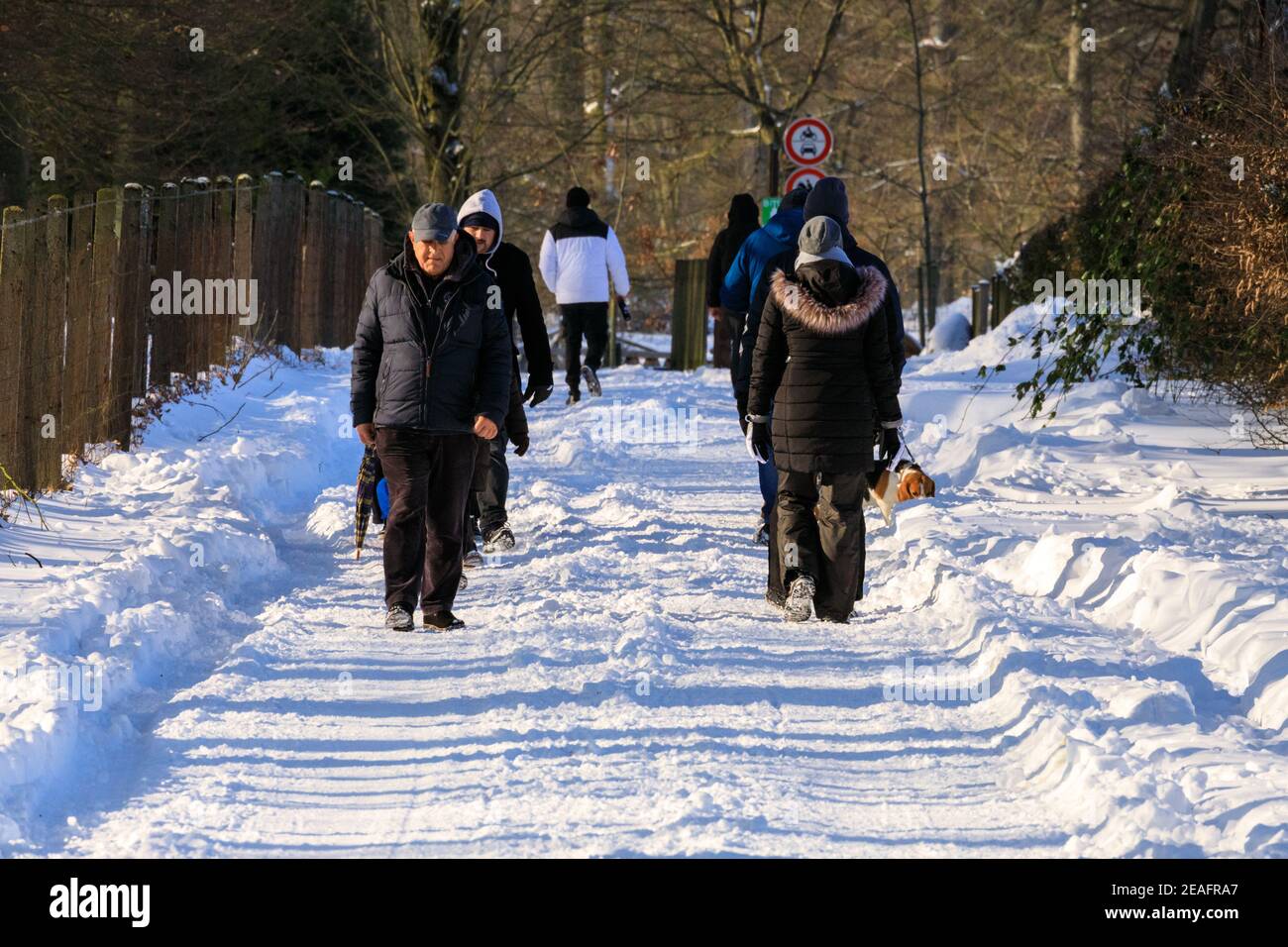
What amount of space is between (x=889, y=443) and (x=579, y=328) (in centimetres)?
967

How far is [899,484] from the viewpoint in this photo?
803 centimetres

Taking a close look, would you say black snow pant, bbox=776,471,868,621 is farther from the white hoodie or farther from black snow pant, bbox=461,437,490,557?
the white hoodie

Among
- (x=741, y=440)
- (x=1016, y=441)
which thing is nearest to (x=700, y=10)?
(x=741, y=440)

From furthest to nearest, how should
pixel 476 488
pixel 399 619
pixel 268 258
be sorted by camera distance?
pixel 268 258 → pixel 476 488 → pixel 399 619

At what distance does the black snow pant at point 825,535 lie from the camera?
313 inches

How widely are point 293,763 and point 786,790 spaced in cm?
155

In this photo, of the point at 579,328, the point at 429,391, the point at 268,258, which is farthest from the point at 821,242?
the point at 579,328

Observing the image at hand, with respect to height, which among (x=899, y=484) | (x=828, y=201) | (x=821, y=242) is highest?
(x=828, y=201)

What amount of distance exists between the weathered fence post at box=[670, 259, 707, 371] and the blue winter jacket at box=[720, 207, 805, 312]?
597 inches

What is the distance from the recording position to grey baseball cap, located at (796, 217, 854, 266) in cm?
782

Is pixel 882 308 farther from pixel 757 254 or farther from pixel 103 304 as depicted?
pixel 103 304

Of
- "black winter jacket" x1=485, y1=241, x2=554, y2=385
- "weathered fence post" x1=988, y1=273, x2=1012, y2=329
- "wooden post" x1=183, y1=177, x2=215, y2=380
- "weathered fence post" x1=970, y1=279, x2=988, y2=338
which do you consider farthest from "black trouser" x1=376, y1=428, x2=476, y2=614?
"weathered fence post" x1=970, y1=279, x2=988, y2=338
